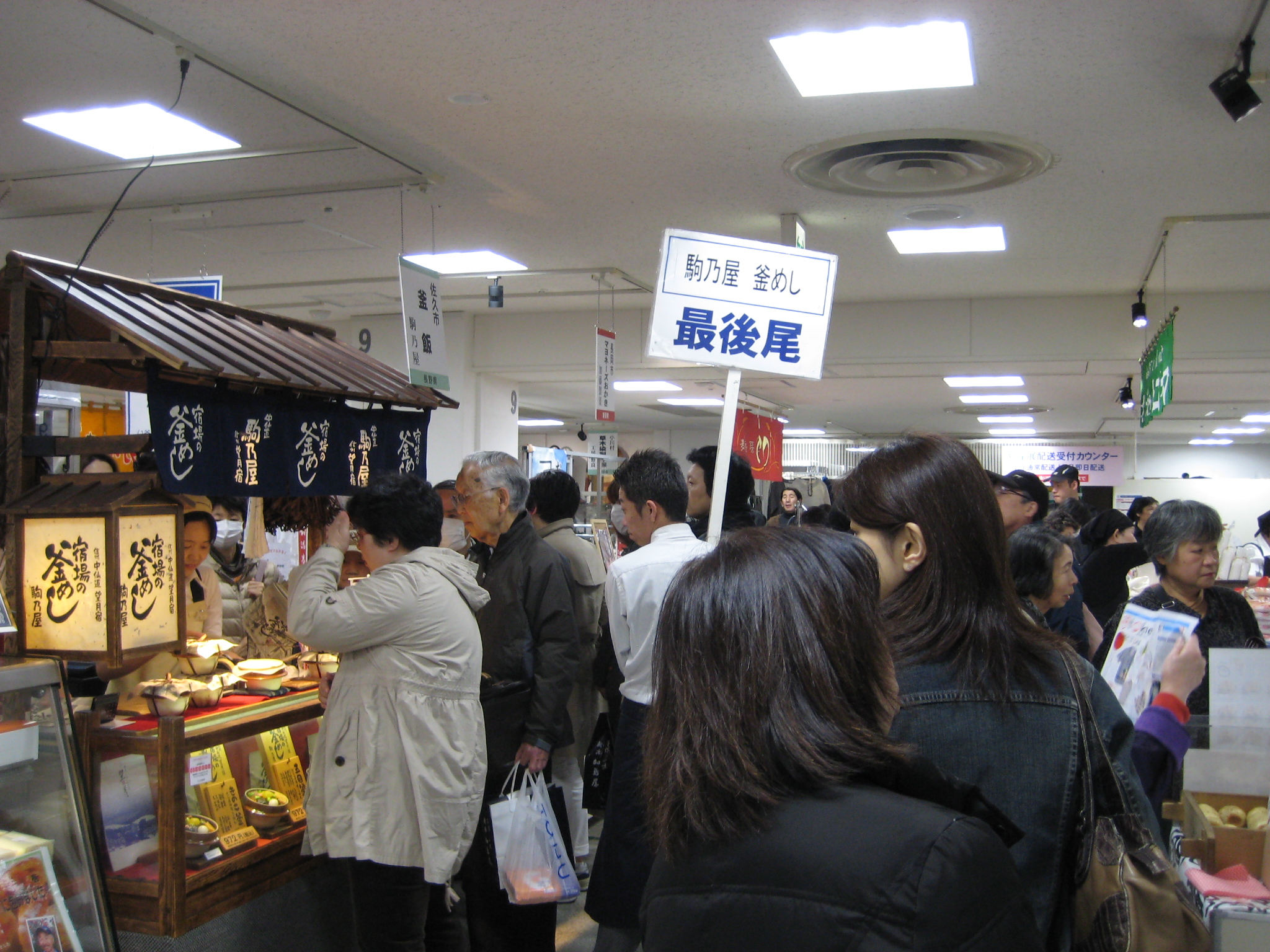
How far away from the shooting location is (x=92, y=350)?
2.52 metres

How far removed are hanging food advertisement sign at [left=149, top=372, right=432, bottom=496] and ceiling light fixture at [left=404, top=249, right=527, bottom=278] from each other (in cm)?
365

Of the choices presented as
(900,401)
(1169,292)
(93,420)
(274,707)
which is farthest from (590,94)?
(900,401)

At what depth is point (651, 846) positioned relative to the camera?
120cm

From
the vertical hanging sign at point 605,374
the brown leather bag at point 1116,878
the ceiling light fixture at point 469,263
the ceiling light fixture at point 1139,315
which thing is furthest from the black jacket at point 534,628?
the ceiling light fixture at point 1139,315

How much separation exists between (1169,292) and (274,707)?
791 centimetres

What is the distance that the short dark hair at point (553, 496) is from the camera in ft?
16.0

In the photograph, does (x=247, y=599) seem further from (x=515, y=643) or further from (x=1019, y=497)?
(x=1019, y=497)

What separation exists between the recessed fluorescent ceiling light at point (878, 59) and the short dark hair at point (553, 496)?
209cm

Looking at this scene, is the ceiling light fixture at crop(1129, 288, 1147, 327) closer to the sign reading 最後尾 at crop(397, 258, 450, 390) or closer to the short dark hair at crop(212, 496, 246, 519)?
the sign reading 最後尾 at crop(397, 258, 450, 390)

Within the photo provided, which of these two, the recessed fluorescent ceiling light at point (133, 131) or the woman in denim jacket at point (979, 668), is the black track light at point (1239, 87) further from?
the recessed fluorescent ceiling light at point (133, 131)

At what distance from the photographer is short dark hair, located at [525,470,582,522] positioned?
4.89 meters

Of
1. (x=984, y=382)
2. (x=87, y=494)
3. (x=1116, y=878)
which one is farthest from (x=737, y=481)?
(x=984, y=382)

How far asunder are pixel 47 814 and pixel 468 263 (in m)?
6.00

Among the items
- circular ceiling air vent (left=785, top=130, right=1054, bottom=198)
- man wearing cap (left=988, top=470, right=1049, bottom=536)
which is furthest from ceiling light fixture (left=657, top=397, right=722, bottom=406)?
man wearing cap (left=988, top=470, right=1049, bottom=536)
